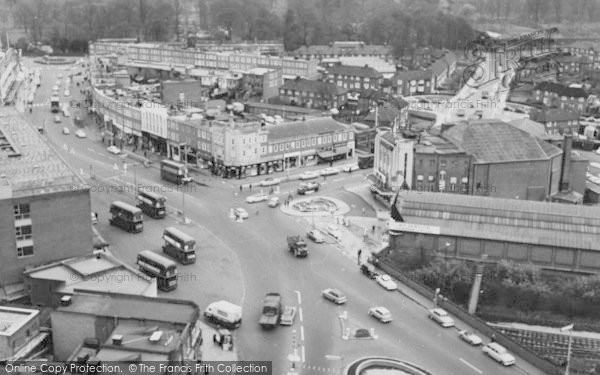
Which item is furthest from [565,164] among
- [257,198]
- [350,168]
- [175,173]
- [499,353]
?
[175,173]

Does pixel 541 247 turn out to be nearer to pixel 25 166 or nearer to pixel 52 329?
pixel 52 329

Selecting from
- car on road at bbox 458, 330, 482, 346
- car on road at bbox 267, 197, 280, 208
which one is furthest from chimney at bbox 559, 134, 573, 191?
car on road at bbox 458, 330, 482, 346

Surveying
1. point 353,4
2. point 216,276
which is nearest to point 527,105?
point 216,276

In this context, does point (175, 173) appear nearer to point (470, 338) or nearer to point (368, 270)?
point (368, 270)

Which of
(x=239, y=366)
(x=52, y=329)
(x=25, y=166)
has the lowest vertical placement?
(x=239, y=366)

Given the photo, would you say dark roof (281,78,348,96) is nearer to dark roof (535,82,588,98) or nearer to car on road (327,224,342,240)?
dark roof (535,82,588,98)

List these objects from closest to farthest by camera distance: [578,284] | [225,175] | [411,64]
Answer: [578,284]
[225,175]
[411,64]
